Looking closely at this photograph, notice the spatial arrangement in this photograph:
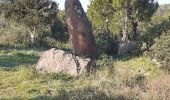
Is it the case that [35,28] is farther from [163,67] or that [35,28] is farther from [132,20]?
[163,67]

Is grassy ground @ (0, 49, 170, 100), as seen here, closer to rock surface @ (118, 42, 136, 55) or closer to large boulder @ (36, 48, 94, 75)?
large boulder @ (36, 48, 94, 75)

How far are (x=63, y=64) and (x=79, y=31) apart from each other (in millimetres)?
7343

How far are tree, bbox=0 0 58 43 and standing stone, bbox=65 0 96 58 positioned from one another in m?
12.9

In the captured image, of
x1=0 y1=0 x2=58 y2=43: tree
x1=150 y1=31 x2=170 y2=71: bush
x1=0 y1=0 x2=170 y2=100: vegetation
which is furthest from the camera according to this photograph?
x1=0 y1=0 x2=58 y2=43: tree

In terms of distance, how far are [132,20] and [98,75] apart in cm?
2713

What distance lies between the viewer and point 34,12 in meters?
37.5

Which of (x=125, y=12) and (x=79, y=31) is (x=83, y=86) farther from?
(x=125, y=12)

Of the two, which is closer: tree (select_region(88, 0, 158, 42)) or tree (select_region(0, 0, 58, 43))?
tree (select_region(0, 0, 58, 43))

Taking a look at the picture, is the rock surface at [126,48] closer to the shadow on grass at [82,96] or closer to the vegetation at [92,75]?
the vegetation at [92,75]

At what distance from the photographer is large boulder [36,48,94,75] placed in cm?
1653

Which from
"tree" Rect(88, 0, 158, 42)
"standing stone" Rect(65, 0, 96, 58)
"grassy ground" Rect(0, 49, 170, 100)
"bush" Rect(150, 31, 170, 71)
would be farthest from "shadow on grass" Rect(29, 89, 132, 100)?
"tree" Rect(88, 0, 158, 42)

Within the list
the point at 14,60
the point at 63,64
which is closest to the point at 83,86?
the point at 63,64

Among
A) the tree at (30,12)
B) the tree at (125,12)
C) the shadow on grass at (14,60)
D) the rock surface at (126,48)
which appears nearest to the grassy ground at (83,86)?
the shadow on grass at (14,60)

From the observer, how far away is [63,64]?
1695cm
